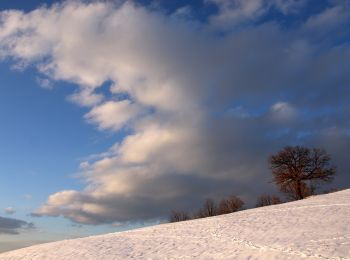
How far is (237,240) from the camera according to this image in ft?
95.1

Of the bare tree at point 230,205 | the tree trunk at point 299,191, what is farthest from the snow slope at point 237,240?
the bare tree at point 230,205

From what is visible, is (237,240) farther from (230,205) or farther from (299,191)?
(230,205)

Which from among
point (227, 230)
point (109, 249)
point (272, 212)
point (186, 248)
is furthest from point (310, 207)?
point (109, 249)

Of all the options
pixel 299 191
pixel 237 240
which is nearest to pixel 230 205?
pixel 299 191

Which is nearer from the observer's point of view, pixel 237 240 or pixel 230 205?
pixel 237 240

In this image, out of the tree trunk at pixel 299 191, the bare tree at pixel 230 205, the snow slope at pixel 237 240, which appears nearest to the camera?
the snow slope at pixel 237 240

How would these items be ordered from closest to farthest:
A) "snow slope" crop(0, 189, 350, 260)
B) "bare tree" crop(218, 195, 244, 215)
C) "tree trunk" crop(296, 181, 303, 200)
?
"snow slope" crop(0, 189, 350, 260) → "tree trunk" crop(296, 181, 303, 200) → "bare tree" crop(218, 195, 244, 215)

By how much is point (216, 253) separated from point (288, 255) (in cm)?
447

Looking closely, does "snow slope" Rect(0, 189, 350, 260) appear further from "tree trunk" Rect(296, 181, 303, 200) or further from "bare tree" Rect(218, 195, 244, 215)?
"bare tree" Rect(218, 195, 244, 215)

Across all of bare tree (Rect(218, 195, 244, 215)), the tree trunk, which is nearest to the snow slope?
the tree trunk

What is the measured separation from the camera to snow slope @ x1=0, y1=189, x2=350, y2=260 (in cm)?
2491

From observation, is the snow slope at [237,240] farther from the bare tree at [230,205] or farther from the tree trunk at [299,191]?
the bare tree at [230,205]

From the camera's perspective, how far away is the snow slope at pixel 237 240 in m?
24.9

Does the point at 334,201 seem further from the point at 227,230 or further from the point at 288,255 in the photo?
the point at 288,255
